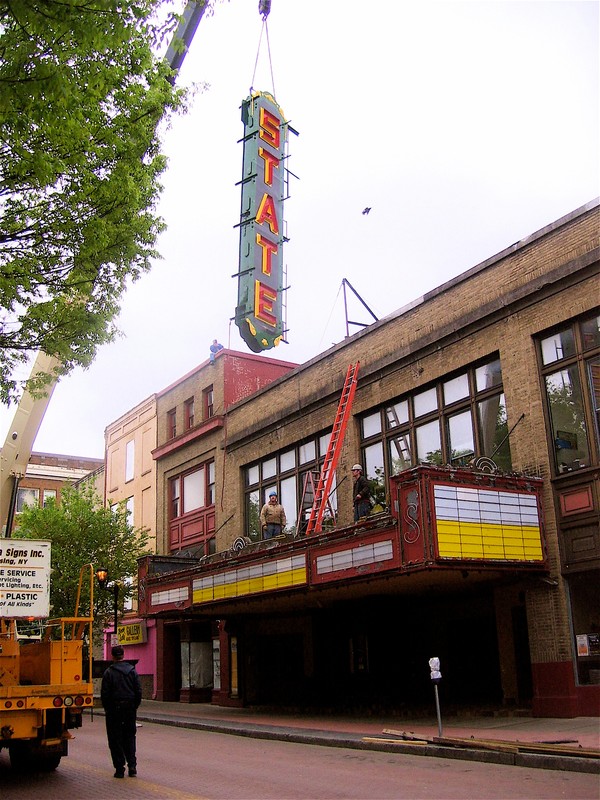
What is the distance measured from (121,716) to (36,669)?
1536 millimetres

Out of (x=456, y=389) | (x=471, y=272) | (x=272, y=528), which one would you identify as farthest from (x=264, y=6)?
(x=272, y=528)

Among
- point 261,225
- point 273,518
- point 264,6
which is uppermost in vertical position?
point 264,6

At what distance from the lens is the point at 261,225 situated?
1008 inches

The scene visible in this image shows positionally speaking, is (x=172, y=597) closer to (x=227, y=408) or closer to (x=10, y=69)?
(x=227, y=408)

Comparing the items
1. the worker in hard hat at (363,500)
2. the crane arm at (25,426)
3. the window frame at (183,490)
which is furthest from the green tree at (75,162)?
the window frame at (183,490)

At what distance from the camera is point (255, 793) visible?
9789 mm

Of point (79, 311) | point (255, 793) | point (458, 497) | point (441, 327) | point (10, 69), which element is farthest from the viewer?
point (441, 327)

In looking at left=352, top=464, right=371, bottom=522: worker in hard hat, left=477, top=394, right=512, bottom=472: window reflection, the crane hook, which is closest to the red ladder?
left=352, top=464, right=371, bottom=522: worker in hard hat

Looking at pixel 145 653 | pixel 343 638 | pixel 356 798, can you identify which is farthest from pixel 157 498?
pixel 356 798

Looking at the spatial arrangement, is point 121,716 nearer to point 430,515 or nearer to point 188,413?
point 430,515

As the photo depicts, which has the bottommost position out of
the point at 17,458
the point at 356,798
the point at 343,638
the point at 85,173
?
the point at 356,798

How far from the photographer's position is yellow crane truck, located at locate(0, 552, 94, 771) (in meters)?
10.8

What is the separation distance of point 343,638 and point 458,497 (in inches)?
378

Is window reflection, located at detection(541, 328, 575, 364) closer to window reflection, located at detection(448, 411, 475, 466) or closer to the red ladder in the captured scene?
window reflection, located at detection(448, 411, 475, 466)
